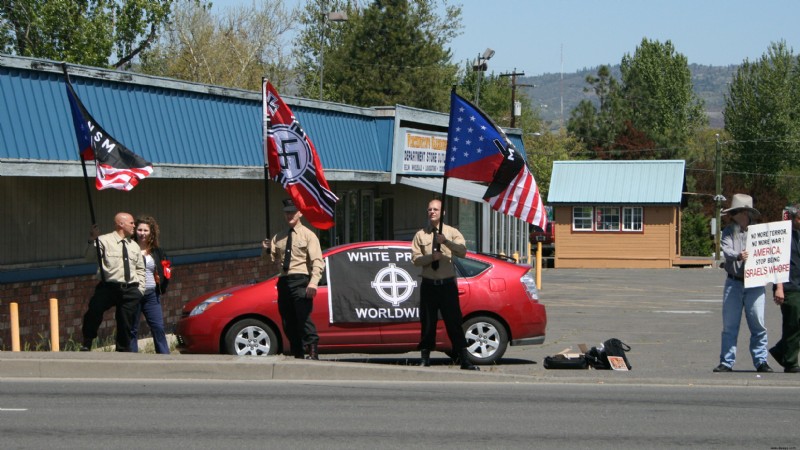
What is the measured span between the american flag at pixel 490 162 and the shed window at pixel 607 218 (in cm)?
3912

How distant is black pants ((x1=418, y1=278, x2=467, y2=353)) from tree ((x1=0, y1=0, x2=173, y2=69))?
115ft

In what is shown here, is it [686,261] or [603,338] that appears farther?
[686,261]

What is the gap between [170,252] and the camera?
706 inches

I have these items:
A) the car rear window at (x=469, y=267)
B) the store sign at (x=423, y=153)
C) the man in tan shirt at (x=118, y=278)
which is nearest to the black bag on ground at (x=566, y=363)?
the car rear window at (x=469, y=267)

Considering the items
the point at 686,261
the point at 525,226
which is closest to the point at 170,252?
the point at 525,226

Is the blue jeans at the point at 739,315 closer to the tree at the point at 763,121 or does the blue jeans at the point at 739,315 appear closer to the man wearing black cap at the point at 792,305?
the man wearing black cap at the point at 792,305

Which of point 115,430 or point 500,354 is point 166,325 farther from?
point 115,430

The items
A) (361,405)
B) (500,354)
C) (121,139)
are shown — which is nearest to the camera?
(361,405)

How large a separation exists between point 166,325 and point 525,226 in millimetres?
20091

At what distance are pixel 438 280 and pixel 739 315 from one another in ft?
10.6

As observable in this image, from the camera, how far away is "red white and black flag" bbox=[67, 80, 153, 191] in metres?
12.3

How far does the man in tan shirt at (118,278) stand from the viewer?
12.1m

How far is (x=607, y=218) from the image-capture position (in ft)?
168

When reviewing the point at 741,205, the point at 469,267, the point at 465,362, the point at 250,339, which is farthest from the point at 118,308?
the point at 741,205
